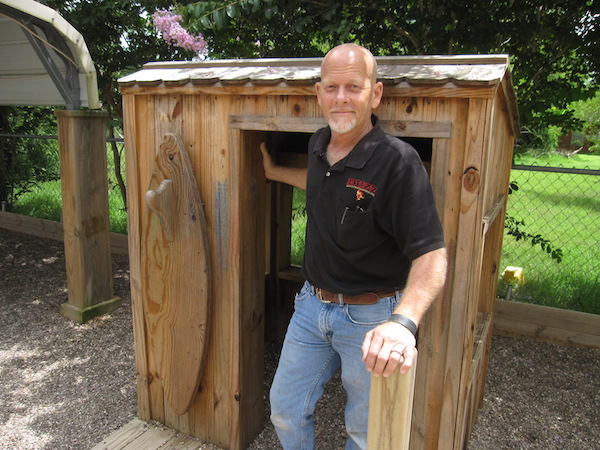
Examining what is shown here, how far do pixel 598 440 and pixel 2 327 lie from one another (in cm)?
439

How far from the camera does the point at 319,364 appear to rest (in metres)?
2.15

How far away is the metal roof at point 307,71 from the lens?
1926 mm

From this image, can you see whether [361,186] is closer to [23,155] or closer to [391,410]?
[391,410]

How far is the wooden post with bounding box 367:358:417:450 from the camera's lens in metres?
1.24

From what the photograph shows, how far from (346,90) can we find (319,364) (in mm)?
1081

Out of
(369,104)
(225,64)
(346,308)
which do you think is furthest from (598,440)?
(225,64)

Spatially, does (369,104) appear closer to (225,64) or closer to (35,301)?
(225,64)

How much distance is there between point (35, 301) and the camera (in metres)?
4.91

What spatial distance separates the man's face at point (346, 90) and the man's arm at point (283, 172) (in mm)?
547

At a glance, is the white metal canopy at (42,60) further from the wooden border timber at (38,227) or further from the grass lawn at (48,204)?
the grass lawn at (48,204)

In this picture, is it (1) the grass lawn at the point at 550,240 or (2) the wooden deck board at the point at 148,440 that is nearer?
(2) the wooden deck board at the point at 148,440

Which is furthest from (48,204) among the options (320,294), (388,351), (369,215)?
(388,351)

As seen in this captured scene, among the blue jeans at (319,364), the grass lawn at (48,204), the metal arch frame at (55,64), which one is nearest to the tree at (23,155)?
the grass lawn at (48,204)

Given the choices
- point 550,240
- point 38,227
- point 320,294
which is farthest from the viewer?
point 38,227
